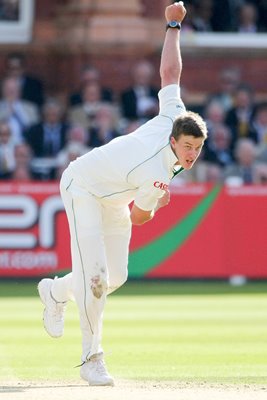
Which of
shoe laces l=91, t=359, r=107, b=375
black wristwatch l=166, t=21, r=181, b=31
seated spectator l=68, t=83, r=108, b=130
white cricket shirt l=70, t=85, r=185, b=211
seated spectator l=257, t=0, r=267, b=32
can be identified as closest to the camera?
white cricket shirt l=70, t=85, r=185, b=211

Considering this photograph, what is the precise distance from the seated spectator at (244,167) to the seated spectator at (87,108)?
206 cm

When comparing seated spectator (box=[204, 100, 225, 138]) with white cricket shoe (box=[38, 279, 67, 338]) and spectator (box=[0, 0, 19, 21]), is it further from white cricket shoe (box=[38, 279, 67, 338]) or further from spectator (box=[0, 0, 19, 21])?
white cricket shoe (box=[38, 279, 67, 338])

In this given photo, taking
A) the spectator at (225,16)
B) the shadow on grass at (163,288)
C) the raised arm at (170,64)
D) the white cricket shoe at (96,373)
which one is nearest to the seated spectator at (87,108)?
the shadow on grass at (163,288)

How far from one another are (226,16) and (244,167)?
5.48 metres

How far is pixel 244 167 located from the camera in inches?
751

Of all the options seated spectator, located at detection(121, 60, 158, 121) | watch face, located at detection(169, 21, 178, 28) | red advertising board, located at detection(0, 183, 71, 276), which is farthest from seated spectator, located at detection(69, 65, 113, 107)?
watch face, located at detection(169, 21, 178, 28)

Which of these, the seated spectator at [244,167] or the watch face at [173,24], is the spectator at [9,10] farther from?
the watch face at [173,24]

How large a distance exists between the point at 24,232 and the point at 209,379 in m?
8.96

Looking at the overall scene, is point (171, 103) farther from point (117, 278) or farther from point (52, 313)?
point (52, 313)

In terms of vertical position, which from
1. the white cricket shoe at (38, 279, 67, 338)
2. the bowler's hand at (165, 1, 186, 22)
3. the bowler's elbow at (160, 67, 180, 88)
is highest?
the bowler's hand at (165, 1, 186, 22)

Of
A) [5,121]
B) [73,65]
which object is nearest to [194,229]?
[5,121]

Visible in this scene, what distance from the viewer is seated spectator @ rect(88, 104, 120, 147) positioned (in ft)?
62.0

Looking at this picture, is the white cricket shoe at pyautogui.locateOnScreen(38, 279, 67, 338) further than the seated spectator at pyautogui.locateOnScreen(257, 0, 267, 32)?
No

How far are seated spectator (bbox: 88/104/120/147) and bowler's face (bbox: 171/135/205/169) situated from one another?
34.1 feet
